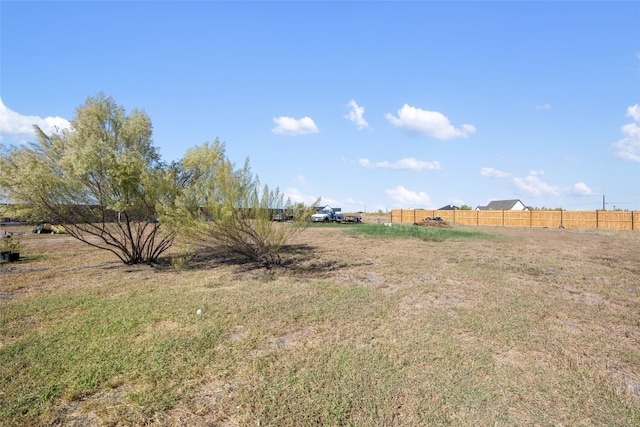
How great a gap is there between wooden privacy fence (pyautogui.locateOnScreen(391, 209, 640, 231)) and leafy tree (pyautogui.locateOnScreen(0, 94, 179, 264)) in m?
34.1

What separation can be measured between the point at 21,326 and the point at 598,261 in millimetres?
13910

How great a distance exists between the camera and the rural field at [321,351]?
2.77 meters

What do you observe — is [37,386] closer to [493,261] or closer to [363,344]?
[363,344]

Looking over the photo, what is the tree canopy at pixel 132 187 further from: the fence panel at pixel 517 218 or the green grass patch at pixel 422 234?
the fence panel at pixel 517 218

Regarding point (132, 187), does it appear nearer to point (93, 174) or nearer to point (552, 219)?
point (93, 174)

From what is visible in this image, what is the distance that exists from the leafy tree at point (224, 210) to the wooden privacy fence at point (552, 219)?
31171 millimetres

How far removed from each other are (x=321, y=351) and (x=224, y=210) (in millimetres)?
4953

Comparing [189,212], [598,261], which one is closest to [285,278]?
[189,212]

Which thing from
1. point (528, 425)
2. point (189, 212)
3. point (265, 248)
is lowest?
point (528, 425)

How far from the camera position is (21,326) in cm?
473

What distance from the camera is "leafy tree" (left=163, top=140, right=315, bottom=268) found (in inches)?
323

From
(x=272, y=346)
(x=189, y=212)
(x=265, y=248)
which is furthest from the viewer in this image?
(x=265, y=248)

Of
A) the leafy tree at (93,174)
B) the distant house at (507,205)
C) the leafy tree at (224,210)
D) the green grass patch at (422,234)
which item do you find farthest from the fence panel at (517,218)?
the leafy tree at (93,174)

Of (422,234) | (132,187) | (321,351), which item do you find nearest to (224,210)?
(132,187)
